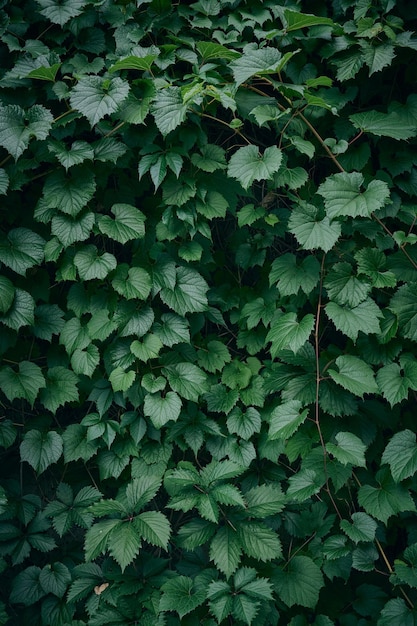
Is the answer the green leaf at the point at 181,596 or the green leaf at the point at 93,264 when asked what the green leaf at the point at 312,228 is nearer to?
the green leaf at the point at 93,264

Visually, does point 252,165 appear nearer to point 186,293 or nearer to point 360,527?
point 186,293

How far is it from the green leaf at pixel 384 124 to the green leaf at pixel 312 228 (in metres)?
0.36

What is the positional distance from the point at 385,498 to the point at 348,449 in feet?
0.79

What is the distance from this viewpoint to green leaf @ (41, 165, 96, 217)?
2146mm

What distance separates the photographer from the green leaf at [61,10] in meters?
2.22

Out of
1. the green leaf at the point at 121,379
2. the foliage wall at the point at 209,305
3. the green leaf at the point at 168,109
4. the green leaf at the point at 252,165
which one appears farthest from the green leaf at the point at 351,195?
the green leaf at the point at 121,379

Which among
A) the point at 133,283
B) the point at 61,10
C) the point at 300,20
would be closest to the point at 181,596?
the point at 133,283

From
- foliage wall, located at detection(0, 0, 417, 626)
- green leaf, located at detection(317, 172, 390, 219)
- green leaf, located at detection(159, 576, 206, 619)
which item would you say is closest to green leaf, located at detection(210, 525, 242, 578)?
foliage wall, located at detection(0, 0, 417, 626)

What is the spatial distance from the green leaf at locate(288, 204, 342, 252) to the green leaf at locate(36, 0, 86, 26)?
3.74 ft

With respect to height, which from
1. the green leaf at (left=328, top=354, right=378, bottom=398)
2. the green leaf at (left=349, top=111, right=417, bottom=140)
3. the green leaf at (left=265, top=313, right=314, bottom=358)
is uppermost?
the green leaf at (left=349, top=111, right=417, bottom=140)

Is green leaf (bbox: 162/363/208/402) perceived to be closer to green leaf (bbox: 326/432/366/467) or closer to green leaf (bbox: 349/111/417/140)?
green leaf (bbox: 326/432/366/467)

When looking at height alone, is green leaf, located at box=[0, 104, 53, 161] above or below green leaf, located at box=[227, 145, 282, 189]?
above

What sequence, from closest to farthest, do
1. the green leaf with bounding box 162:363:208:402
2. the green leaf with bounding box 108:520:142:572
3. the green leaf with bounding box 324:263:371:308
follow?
the green leaf with bounding box 108:520:142:572 < the green leaf with bounding box 324:263:371:308 < the green leaf with bounding box 162:363:208:402

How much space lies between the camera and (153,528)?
200 centimetres
